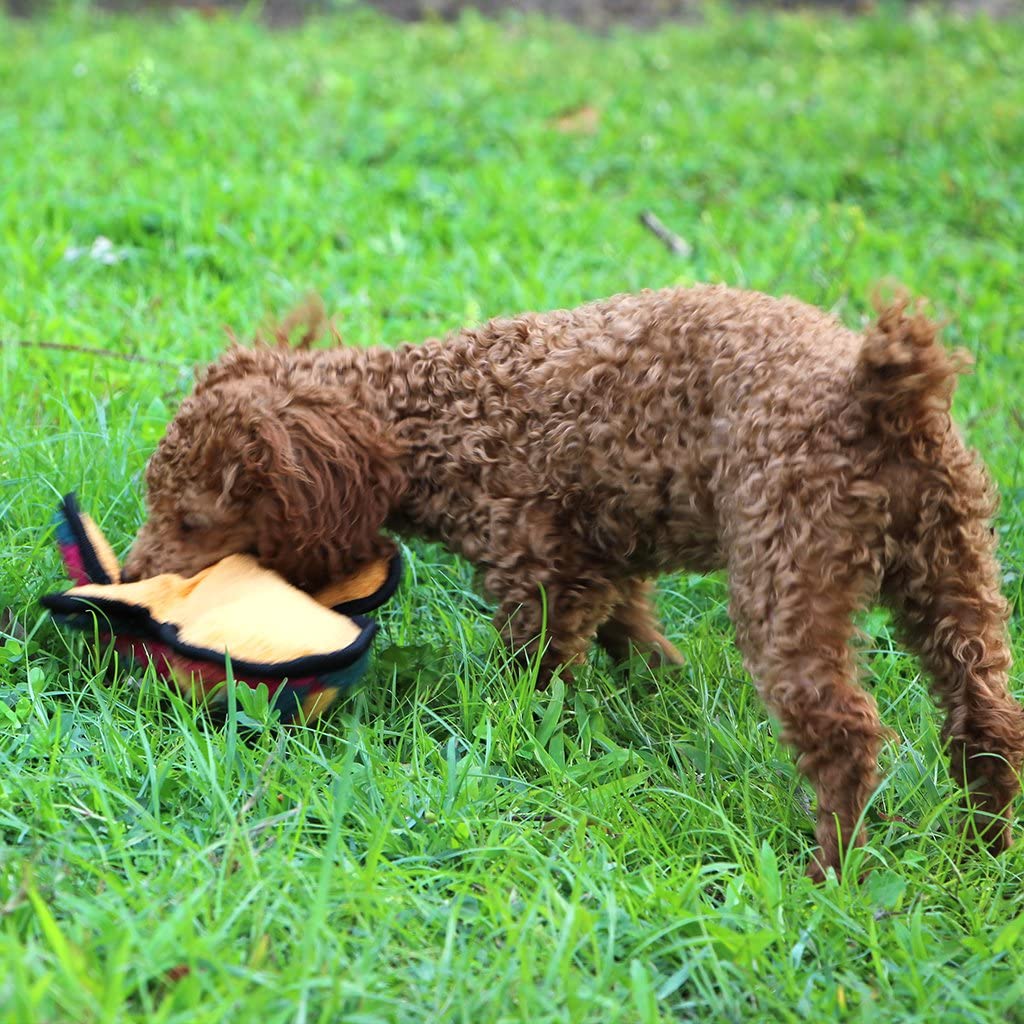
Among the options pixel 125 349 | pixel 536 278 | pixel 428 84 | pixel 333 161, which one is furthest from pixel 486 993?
pixel 428 84

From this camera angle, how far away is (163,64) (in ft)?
27.0

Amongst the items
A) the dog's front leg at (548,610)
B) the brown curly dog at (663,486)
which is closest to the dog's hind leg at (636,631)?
the brown curly dog at (663,486)

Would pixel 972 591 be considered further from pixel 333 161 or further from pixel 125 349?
pixel 333 161

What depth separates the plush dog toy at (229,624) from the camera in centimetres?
303

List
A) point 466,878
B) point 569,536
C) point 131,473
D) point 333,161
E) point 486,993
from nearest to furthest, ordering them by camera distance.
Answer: point 486,993
point 466,878
point 569,536
point 131,473
point 333,161

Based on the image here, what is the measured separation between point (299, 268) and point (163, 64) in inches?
135

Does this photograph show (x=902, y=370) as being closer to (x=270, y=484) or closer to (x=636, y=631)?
(x=636, y=631)

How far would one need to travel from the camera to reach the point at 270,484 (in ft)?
10.8

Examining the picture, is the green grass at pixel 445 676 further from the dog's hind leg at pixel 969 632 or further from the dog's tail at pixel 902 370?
the dog's tail at pixel 902 370

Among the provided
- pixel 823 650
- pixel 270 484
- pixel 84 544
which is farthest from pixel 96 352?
pixel 823 650

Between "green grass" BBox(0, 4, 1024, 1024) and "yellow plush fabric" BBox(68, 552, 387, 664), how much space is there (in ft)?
0.69

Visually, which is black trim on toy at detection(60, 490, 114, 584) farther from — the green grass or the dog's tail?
the dog's tail

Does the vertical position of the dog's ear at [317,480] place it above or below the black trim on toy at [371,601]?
above

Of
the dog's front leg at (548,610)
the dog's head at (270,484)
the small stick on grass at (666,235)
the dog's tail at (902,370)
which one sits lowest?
the dog's front leg at (548,610)
